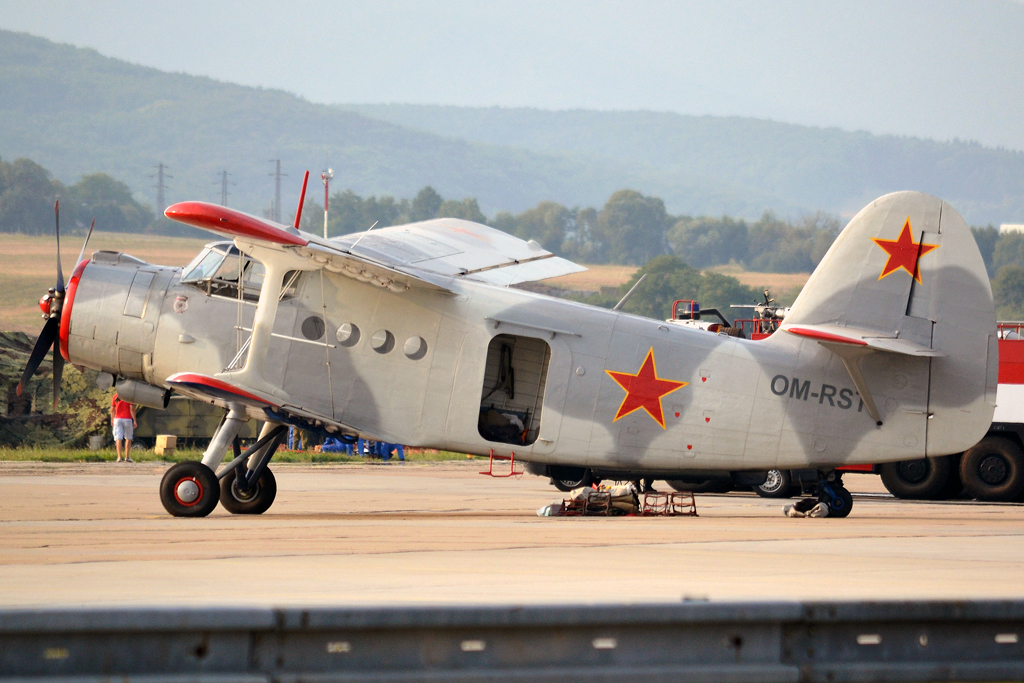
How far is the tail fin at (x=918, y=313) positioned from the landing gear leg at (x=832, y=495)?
1064 mm

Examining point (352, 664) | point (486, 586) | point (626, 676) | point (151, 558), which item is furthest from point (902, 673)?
point (151, 558)

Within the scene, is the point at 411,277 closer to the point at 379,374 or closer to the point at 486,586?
the point at 379,374

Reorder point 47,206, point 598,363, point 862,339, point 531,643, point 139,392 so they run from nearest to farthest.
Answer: point 531,643 < point 862,339 < point 598,363 < point 139,392 < point 47,206

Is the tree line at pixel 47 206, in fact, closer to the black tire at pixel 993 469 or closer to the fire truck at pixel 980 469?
the fire truck at pixel 980 469

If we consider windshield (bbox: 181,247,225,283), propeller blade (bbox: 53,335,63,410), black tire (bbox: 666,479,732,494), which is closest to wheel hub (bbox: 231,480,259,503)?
windshield (bbox: 181,247,225,283)

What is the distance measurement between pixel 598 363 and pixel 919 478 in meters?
9.74

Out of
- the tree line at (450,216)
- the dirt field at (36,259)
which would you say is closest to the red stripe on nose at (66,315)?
the dirt field at (36,259)

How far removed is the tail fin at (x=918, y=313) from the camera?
41.5 ft

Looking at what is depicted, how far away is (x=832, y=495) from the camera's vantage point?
43.7 ft

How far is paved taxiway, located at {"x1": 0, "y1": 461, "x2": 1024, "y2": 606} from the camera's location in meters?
6.09

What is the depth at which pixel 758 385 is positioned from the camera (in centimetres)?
1270

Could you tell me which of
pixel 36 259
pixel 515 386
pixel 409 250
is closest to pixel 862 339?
pixel 515 386

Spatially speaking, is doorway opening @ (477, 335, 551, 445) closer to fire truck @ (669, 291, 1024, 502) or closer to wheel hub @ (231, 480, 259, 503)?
wheel hub @ (231, 480, 259, 503)

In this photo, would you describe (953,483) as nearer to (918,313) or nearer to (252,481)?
(918,313)
